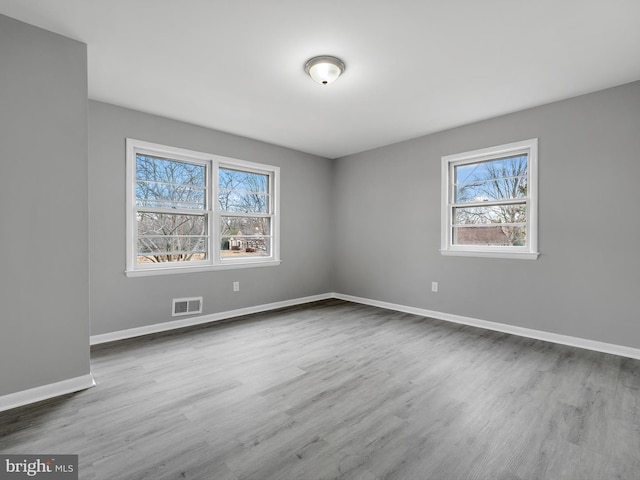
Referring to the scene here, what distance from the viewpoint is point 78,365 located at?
2.36 m

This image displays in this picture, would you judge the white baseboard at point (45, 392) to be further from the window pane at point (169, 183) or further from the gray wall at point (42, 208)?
the window pane at point (169, 183)

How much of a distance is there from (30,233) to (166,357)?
1.51 m

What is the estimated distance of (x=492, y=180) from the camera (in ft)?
13.1

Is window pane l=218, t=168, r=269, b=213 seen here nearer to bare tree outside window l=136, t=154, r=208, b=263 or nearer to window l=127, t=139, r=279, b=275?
window l=127, t=139, r=279, b=275

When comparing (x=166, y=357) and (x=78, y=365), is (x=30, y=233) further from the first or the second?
(x=166, y=357)

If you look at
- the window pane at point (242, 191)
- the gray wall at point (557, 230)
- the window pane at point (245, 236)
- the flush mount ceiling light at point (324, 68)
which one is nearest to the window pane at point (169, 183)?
the window pane at point (242, 191)

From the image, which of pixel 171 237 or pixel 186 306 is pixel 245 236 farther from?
pixel 186 306

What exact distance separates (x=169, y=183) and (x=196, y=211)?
466 millimetres

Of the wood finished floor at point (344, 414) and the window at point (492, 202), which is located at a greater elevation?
the window at point (492, 202)

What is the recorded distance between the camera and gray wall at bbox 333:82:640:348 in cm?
303

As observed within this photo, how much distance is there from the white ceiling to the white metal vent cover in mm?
2272

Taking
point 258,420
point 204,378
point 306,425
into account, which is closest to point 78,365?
point 204,378

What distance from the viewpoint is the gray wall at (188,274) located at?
3361 mm

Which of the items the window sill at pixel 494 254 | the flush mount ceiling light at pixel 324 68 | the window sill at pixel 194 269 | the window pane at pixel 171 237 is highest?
the flush mount ceiling light at pixel 324 68
